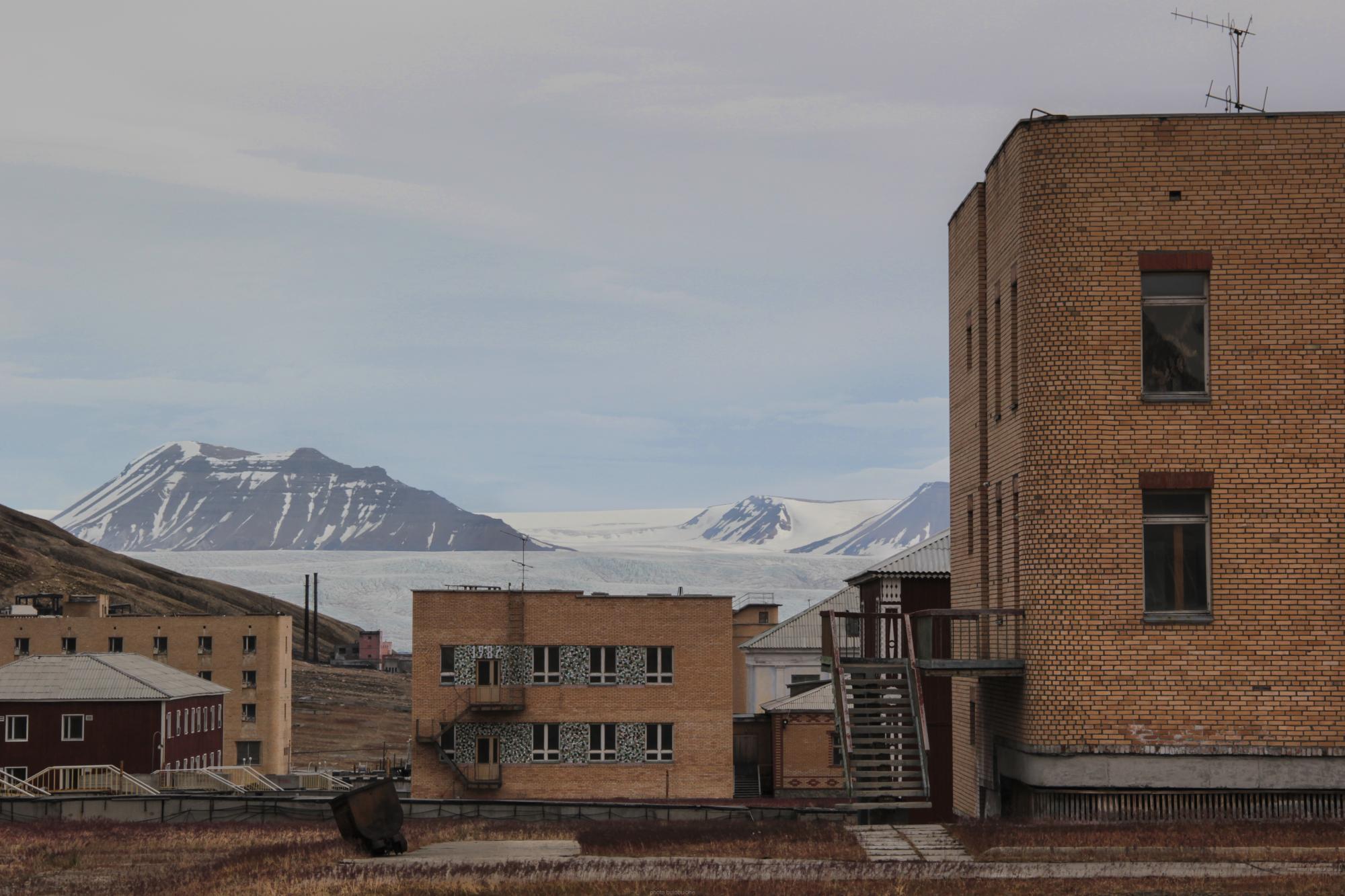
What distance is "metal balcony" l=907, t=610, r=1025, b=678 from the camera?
27.3 meters

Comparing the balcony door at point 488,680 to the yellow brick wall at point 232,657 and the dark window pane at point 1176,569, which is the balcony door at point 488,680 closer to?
the yellow brick wall at point 232,657

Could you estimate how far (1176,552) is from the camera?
1054 inches

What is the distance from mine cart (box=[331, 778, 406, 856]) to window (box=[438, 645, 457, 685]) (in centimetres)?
3855

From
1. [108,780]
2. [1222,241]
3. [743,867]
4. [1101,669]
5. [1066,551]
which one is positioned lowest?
[108,780]

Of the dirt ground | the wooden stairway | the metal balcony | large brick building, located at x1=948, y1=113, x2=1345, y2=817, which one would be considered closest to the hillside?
the dirt ground

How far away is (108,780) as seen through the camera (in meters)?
63.9

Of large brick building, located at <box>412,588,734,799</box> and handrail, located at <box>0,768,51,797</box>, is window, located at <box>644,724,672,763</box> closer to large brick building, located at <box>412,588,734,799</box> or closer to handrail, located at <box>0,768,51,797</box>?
large brick building, located at <box>412,588,734,799</box>

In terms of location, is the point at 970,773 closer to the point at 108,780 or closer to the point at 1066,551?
the point at 1066,551

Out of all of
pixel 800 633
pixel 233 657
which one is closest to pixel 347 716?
pixel 233 657

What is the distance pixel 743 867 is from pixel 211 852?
1286cm

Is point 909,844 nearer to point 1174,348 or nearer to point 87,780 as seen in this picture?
point 1174,348

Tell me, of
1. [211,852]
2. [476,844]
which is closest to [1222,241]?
[476,844]

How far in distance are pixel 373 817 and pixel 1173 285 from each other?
15931 millimetres

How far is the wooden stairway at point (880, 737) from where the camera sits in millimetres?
26406
